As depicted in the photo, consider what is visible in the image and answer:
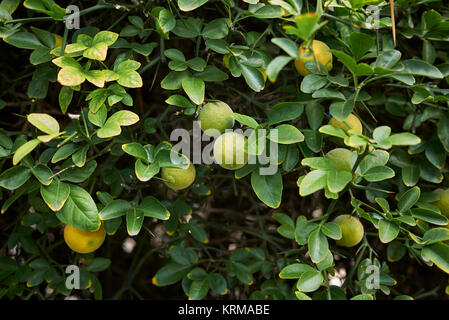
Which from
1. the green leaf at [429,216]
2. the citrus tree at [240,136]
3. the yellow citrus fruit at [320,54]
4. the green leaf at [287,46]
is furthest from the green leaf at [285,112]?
the green leaf at [429,216]

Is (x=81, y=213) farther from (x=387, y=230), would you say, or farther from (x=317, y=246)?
(x=387, y=230)

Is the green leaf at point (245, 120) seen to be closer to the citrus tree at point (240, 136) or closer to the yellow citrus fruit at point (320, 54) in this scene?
the citrus tree at point (240, 136)

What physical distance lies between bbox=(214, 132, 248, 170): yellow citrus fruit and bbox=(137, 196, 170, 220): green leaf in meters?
0.17

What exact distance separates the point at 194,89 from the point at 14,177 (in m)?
0.42

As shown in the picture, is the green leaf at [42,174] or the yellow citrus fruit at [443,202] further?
the yellow citrus fruit at [443,202]

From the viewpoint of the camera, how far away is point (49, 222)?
3.68 feet

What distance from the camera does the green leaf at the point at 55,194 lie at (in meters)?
0.85

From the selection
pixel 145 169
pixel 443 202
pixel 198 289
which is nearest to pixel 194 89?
pixel 145 169

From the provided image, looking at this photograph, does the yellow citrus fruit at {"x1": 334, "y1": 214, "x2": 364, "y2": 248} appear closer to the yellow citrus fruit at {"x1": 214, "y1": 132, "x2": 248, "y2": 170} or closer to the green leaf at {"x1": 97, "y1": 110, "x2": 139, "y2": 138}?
the yellow citrus fruit at {"x1": 214, "y1": 132, "x2": 248, "y2": 170}

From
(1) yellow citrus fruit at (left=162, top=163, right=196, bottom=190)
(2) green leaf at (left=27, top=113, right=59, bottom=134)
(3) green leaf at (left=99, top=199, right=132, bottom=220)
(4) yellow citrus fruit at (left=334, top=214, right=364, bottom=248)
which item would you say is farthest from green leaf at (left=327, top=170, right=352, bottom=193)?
(2) green leaf at (left=27, top=113, right=59, bottom=134)

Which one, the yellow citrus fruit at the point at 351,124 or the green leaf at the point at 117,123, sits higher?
the green leaf at the point at 117,123

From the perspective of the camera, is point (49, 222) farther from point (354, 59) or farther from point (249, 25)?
point (354, 59)

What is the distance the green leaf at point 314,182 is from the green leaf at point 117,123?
352 millimetres
